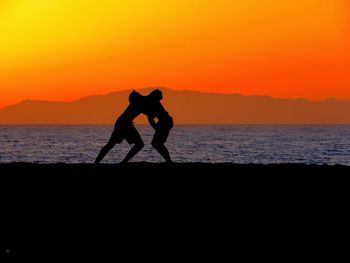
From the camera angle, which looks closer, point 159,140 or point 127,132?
point 127,132

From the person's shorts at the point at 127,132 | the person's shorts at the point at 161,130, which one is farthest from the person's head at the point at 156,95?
the person's shorts at the point at 127,132

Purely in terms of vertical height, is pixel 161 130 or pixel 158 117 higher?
pixel 158 117

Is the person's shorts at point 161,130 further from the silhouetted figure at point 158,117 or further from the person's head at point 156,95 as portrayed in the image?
the person's head at point 156,95

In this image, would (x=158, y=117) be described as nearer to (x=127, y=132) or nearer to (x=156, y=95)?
(x=156, y=95)
